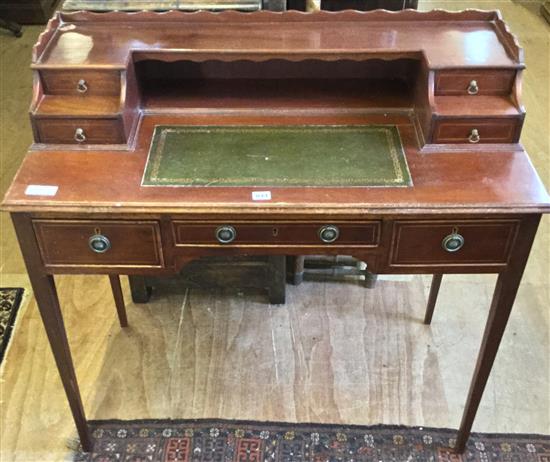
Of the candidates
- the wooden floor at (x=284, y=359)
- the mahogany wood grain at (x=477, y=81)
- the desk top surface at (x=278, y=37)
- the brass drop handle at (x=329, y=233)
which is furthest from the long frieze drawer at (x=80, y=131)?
the wooden floor at (x=284, y=359)

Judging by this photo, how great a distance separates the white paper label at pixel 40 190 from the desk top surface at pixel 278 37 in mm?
299

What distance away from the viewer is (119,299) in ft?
6.88

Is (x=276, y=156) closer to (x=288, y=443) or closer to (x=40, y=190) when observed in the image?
(x=40, y=190)

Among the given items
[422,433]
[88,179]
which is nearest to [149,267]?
[88,179]

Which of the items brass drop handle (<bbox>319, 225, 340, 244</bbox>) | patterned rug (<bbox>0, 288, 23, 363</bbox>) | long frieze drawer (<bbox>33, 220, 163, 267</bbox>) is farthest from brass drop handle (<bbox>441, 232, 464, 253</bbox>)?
patterned rug (<bbox>0, 288, 23, 363</bbox>)

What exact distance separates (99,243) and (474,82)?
2.94ft

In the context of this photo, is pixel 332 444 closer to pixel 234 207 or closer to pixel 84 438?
pixel 84 438

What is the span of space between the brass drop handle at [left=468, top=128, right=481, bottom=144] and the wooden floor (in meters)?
0.83

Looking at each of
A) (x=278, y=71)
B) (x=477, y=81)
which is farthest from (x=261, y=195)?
(x=477, y=81)

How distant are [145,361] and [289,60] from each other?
40.9 inches

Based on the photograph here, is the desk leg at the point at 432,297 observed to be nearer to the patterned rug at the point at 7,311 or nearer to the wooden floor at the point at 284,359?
the wooden floor at the point at 284,359

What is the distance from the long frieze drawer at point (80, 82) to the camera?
4.96 feet

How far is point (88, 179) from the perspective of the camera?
4.65 feet

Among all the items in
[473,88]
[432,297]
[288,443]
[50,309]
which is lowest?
[288,443]
